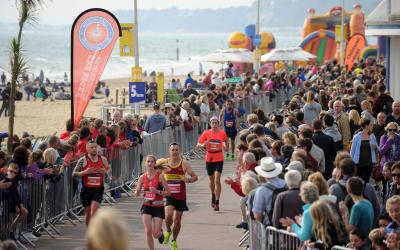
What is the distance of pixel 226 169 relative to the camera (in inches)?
867

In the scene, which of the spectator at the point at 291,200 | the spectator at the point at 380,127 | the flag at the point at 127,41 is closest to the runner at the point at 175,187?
the spectator at the point at 291,200

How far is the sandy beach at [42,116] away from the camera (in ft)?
132

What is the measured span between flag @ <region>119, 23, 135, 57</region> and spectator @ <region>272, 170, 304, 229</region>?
564 inches

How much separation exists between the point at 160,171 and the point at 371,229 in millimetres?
3816

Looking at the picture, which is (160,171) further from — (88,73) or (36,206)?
(88,73)

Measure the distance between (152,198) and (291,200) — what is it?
9.73 ft

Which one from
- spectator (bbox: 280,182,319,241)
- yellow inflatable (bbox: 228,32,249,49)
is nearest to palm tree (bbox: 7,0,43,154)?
spectator (bbox: 280,182,319,241)

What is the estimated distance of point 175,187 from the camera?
13898 mm

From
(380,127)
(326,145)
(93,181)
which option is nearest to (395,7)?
(380,127)

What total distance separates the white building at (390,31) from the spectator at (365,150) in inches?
425

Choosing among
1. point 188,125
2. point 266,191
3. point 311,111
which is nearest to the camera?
point 266,191

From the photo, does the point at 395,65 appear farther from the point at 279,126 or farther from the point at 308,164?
the point at 308,164

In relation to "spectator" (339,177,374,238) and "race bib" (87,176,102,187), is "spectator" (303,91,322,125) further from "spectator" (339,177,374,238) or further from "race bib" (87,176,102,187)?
"spectator" (339,177,374,238)

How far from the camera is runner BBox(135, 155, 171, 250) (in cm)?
1320
